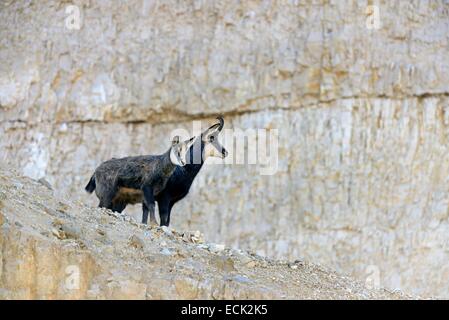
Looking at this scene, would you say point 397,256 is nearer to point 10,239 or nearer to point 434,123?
point 434,123

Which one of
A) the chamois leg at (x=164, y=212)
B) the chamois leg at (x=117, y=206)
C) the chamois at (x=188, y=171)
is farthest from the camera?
the chamois leg at (x=117, y=206)

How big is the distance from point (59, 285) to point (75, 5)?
1822 cm

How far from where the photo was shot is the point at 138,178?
51.2ft

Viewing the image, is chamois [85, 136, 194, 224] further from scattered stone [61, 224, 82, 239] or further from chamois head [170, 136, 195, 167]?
scattered stone [61, 224, 82, 239]

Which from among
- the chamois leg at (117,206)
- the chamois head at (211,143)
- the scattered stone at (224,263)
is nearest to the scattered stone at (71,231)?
the scattered stone at (224,263)

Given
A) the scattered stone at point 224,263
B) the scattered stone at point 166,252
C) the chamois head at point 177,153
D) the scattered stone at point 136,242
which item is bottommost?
the scattered stone at point 224,263

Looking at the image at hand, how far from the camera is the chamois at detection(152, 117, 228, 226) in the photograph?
15.3m

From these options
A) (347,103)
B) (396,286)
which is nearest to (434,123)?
(347,103)

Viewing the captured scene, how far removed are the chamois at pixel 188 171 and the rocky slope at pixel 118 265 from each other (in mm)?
2589

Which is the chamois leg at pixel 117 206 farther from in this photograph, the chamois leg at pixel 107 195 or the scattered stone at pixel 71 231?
the scattered stone at pixel 71 231

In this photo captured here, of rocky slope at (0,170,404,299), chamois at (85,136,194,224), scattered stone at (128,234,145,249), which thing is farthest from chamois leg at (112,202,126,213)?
scattered stone at (128,234,145,249)

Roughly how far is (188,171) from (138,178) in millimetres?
744

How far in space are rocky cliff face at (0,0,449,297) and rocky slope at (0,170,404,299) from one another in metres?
12.5

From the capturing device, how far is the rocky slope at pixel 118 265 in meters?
10.5
